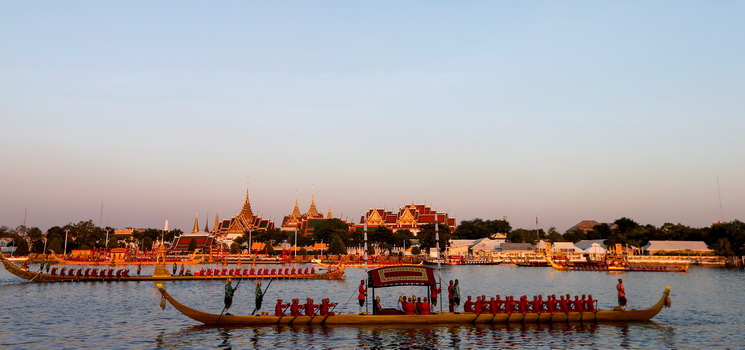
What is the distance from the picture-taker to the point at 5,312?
33156 mm

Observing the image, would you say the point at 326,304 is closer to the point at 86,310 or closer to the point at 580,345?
the point at 580,345

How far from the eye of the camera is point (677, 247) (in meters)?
112

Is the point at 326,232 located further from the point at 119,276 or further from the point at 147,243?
the point at 119,276

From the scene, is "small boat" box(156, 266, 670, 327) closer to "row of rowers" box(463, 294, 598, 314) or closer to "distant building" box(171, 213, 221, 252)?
"row of rowers" box(463, 294, 598, 314)

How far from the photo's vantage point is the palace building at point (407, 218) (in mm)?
184125

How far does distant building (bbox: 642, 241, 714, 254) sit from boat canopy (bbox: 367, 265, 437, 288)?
101404 mm

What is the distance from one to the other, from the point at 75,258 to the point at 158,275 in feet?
187

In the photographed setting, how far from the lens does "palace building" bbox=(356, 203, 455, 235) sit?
184m

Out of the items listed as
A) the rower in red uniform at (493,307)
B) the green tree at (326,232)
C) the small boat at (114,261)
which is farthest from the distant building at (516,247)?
the rower in red uniform at (493,307)

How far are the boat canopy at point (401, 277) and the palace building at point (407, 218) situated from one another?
156 meters

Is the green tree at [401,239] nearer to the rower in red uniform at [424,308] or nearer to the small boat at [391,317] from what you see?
the small boat at [391,317]

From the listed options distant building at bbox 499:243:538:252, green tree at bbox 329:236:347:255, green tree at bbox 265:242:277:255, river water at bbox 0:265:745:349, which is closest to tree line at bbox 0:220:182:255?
green tree at bbox 265:242:277:255

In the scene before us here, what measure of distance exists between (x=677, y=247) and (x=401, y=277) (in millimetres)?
105087

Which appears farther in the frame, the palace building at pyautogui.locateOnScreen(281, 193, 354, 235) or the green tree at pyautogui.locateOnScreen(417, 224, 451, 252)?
the palace building at pyautogui.locateOnScreen(281, 193, 354, 235)
